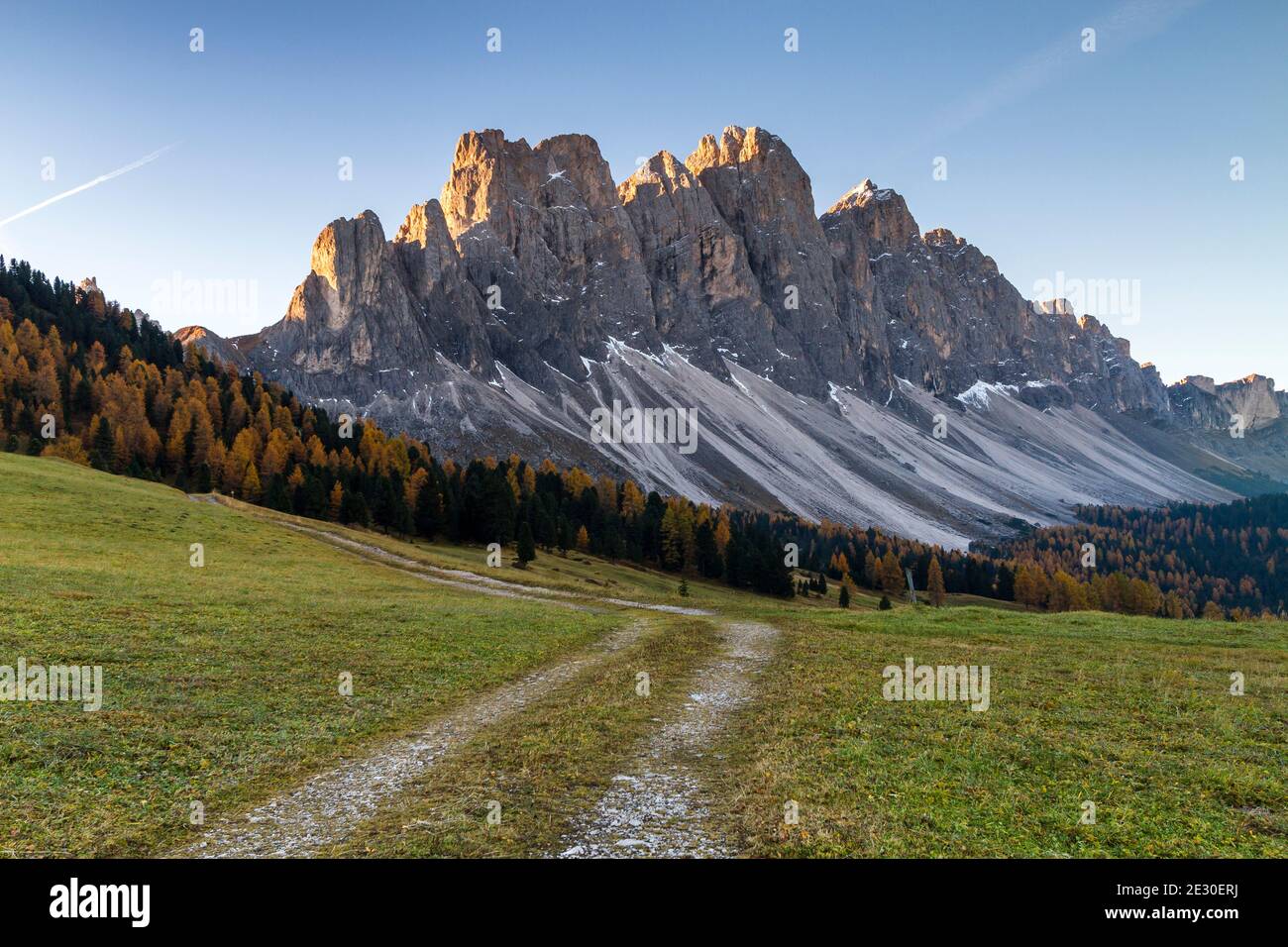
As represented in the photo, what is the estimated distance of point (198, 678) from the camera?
20.8 metres

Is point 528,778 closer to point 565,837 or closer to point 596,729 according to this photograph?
point 565,837

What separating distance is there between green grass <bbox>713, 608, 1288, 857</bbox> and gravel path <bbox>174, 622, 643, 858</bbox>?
6.90 meters

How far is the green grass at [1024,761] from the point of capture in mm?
10742

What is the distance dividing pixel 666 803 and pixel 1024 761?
851 cm

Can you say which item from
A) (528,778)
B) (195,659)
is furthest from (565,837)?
(195,659)

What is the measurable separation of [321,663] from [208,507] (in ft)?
179

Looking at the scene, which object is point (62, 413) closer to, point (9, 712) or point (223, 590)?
point (223, 590)

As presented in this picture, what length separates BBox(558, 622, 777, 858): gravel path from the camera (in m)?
10.6

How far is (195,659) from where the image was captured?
23.1 meters

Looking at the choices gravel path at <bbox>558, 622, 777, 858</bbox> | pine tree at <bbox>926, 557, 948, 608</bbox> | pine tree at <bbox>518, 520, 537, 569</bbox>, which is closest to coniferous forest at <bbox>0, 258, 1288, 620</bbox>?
pine tree at <bbox>518, 520, 537, 569</bbox>

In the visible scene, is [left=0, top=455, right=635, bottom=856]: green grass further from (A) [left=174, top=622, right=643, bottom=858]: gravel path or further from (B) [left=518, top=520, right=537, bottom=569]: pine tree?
(B) [left=518, top=520, right=537, bottom=569]: pine tree

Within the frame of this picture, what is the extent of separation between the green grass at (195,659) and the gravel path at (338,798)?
751mm
